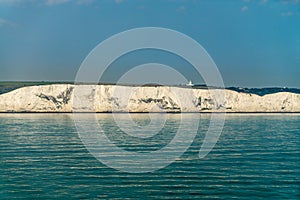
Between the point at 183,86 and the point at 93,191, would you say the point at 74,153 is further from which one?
the point at 183,86

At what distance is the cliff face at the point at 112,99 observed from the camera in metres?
151

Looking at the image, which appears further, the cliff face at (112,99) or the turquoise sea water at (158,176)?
the cliff face at (112,99)

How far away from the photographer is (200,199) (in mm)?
23781

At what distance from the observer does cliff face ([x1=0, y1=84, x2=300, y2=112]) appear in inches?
5945

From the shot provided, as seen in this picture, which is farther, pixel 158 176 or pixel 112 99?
pixel 112 99

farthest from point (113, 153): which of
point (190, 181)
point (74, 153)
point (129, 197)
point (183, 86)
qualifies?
point (183, 86)

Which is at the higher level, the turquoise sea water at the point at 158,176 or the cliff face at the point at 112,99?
the cliff face at the point at 112,99

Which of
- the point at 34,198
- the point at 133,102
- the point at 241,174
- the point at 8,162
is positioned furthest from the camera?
the point at 133,102

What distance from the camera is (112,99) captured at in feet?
507

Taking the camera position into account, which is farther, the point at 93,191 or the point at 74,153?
the point at 74,153

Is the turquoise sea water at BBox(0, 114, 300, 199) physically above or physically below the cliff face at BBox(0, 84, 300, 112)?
below

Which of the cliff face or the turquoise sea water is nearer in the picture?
the turquoise sea water

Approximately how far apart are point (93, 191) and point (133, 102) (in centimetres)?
13043

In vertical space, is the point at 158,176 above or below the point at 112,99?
below
